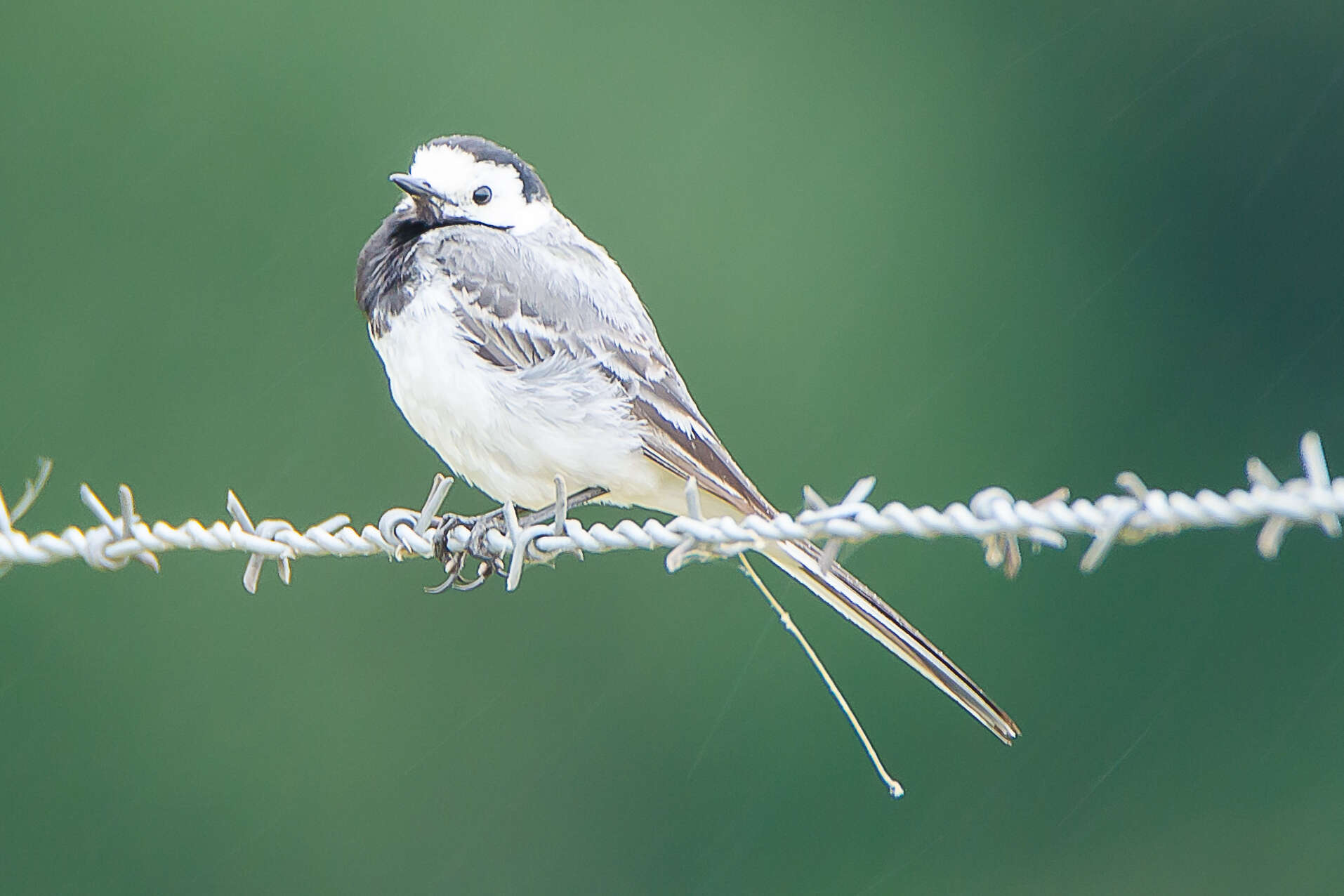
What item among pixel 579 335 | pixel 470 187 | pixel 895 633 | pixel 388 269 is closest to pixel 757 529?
pixel 895 633

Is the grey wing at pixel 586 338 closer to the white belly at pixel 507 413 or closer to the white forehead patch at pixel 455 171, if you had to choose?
the white belly at pixel 507 413

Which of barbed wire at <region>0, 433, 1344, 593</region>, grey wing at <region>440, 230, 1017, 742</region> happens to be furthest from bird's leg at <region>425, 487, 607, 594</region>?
grey wing at <region>440, 230, 1017, 742</region>

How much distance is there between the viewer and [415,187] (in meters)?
3.49

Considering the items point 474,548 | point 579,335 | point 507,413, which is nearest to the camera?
point 474,548

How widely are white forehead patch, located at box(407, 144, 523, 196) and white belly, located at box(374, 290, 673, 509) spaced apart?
497 mm

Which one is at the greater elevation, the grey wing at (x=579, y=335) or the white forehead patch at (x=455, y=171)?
the white forehead patch at (x=455, y=171)

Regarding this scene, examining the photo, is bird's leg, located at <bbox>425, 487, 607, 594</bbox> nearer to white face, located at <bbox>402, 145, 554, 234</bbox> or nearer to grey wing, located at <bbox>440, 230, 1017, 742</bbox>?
grey wing, located at <bbox>440, 230, 1017, 742</bbox>

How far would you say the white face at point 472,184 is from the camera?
11.9 ft

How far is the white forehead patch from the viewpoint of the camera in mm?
3631

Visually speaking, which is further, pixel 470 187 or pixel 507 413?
pixel 470 187

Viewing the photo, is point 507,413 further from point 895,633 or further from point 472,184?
point 895,633

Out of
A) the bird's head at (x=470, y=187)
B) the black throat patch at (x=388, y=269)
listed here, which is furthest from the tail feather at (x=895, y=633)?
the bird's head at (x=470, y=187)

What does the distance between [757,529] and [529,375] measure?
1.44 metres

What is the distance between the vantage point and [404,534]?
2.52 m
